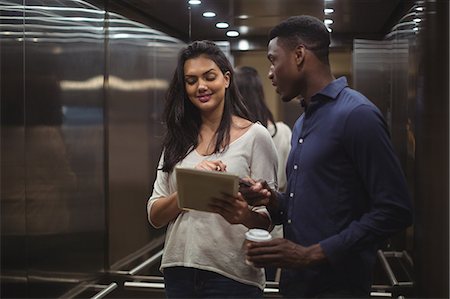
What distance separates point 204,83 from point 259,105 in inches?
23.6

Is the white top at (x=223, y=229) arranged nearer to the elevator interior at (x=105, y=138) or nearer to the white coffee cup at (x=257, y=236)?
the white coffee cup at (x=257, y=236)

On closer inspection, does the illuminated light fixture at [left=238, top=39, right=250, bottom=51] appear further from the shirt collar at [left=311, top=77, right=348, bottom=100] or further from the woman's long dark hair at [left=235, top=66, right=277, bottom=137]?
the shirt collar at [left=311, top=77, right=348, bottom=100]

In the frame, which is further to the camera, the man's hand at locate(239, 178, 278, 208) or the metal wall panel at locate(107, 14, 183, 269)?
the metal wall panel at locate(107, 14, 183, 269)

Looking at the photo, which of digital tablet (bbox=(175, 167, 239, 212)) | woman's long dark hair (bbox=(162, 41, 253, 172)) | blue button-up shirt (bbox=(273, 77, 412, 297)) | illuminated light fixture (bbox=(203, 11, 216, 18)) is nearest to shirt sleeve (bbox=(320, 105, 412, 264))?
blue button-up shirt (bbox=(273, 77, 412, 297))

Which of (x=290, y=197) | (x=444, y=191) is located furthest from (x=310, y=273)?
(x=444, y=191)

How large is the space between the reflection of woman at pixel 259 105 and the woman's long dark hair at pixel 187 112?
35cm

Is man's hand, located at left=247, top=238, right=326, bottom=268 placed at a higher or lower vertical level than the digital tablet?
lower

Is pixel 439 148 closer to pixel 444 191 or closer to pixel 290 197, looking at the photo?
pixel 444 191

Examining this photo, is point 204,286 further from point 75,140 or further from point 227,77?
point 75,140

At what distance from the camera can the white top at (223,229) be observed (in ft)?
6.14

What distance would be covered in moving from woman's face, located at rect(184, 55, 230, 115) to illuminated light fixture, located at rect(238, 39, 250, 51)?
42cm

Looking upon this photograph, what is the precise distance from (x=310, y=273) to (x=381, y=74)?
1.21m

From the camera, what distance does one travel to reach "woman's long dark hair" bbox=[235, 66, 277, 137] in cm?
243

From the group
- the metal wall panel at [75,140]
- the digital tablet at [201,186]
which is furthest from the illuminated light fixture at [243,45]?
the digital tablet at [201,186]
